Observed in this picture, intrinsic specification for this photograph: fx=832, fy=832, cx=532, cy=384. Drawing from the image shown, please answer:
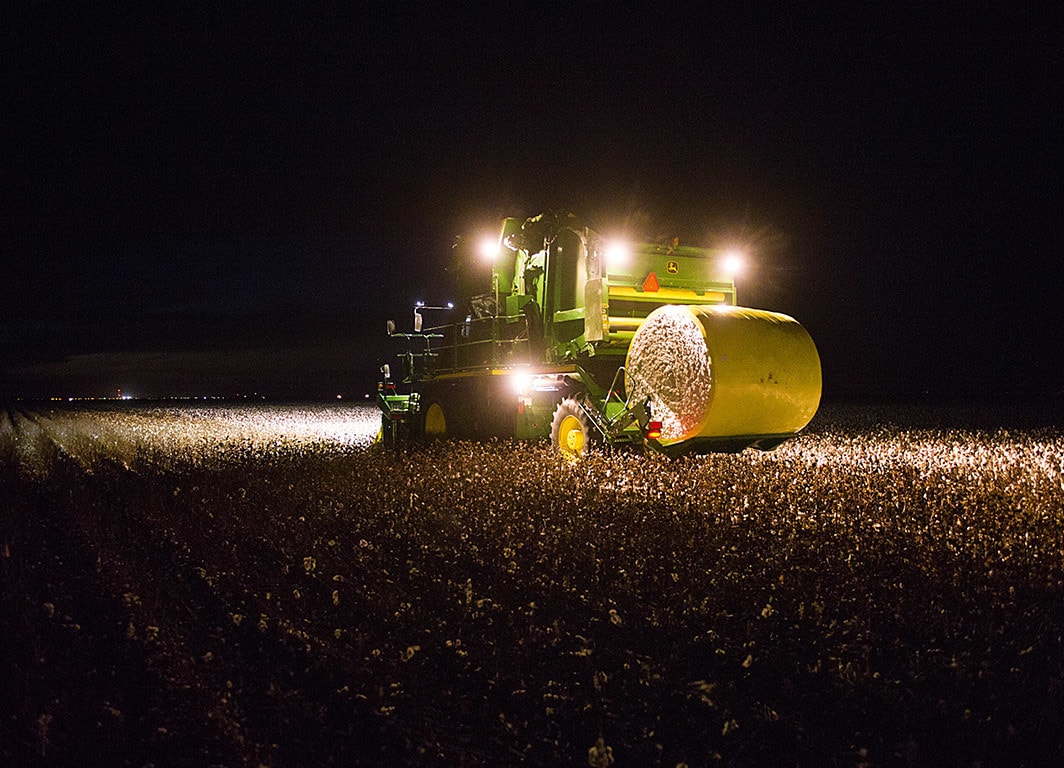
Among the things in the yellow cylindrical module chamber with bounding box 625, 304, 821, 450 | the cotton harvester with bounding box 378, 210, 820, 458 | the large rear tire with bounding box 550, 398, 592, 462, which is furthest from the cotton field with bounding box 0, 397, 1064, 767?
the large rear tire with bounding box 550, 398, 592, 462

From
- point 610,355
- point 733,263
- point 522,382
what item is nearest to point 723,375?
point 610,355

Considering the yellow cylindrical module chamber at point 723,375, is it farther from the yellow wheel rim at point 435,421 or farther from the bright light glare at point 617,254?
the yellow wheel rim at point 435,421

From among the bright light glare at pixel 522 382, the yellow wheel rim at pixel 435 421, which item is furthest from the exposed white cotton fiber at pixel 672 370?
the yellow wheel rim at pixel 435 421

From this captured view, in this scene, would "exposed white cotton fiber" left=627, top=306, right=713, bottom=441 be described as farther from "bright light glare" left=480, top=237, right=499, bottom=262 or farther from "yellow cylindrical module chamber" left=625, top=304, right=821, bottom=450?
"bright light glare" left=480, top=237, right=499, bottom=262

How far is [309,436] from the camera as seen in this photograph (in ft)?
60.1

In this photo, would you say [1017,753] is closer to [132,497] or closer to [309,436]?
[132,497]

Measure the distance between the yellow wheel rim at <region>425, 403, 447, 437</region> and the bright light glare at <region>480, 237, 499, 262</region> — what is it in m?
3.01

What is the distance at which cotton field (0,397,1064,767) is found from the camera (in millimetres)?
3262

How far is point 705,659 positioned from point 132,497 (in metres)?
6.86

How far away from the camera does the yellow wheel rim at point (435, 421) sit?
49.8 feet

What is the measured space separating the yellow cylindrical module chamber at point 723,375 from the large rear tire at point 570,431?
77cm

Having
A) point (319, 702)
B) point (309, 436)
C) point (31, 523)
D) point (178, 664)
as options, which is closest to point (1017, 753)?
point (319, 702)

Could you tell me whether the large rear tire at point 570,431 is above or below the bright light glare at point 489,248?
below

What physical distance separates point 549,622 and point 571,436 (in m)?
6.51
